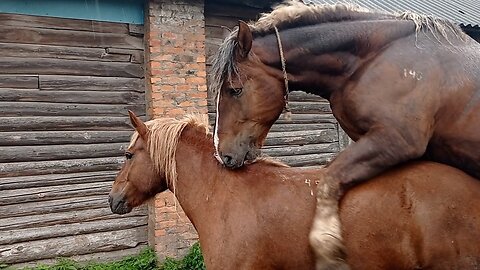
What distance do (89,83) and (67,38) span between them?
0.55 metres

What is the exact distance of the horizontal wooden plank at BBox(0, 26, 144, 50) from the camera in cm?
610

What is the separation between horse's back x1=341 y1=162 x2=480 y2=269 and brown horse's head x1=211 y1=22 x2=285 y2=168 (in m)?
0.65

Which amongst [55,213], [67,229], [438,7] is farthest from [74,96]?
[438,7]

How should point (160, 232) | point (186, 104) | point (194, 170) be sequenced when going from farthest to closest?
point (186, 104) → point (160, 232) → point (194, 170)

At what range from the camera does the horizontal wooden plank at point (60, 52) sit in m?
6.10

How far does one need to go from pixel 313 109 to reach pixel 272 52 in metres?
5.59

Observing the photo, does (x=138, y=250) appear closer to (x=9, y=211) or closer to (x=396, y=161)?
(x=9, y=211)

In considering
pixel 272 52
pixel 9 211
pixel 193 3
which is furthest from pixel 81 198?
pixel 272 52

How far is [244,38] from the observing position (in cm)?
331

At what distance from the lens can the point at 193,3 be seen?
23.5 feet

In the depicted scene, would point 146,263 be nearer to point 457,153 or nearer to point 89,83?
point 89,83

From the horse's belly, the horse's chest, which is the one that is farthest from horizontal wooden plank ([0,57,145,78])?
the horse's belly

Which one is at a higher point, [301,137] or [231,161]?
[231,161]

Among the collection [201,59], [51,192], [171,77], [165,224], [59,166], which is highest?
[201,59]
